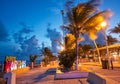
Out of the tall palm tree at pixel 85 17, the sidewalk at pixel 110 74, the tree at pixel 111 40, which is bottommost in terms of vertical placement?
the sidewalk at pixel 110 74

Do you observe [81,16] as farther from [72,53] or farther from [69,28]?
[72,53]

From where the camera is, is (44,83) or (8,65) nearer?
(44,83)

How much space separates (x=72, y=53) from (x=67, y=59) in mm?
757

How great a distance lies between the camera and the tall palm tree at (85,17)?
18.5 meters

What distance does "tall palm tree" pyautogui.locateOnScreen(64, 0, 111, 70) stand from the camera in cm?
1853

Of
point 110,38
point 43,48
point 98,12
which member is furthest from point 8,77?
point 110,38

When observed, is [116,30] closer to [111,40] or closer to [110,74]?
[110,74]

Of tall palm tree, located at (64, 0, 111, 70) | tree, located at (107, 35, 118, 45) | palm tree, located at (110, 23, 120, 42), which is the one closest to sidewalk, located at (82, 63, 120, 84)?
tall palm tree, located at (64, 0, 111, 70)

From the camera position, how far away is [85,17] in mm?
18688

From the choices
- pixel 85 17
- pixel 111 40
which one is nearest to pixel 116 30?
pixel 85 17

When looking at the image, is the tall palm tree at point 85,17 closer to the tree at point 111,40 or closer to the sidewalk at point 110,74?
the sidewalk at point 110,74

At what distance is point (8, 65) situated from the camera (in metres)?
22.0

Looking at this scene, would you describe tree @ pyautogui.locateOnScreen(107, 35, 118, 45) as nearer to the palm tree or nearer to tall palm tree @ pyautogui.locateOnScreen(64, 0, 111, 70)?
the palm tree

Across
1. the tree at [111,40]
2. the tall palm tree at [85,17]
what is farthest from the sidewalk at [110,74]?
the tree at [111,40]
